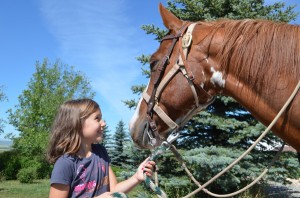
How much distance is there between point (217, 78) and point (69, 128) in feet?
3.53

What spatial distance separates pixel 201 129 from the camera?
8219 millimetres

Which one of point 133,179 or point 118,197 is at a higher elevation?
point 133,179

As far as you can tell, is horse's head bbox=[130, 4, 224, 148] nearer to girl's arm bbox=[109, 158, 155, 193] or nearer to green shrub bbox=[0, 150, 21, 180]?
girl's arm bbox=[109, 158, 155, 193]

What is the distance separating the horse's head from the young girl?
34 centimetres

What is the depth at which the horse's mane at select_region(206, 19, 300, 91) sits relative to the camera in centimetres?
192

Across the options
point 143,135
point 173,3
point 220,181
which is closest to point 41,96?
point 173,3

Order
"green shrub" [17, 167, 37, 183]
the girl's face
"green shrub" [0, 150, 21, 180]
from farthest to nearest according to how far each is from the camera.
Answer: "green shrub" [0, 150, 21, 180], "green shrub" [17, 167, 37, 183], the girl's face

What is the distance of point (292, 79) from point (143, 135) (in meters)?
1.12

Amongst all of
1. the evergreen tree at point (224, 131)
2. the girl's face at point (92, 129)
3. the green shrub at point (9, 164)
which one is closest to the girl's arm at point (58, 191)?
the girl's face at point (92, 129)

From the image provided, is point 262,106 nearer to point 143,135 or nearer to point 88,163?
point 143,135

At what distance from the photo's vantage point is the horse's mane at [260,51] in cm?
192

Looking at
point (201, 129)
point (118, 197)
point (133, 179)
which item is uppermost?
point (201, 129)

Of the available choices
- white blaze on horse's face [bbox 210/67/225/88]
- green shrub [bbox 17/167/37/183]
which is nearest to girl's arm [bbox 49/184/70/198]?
white blaze on horse's face [bbox 210/67/225/88]

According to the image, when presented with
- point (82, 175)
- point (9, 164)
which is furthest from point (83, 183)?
point (9, 164)
